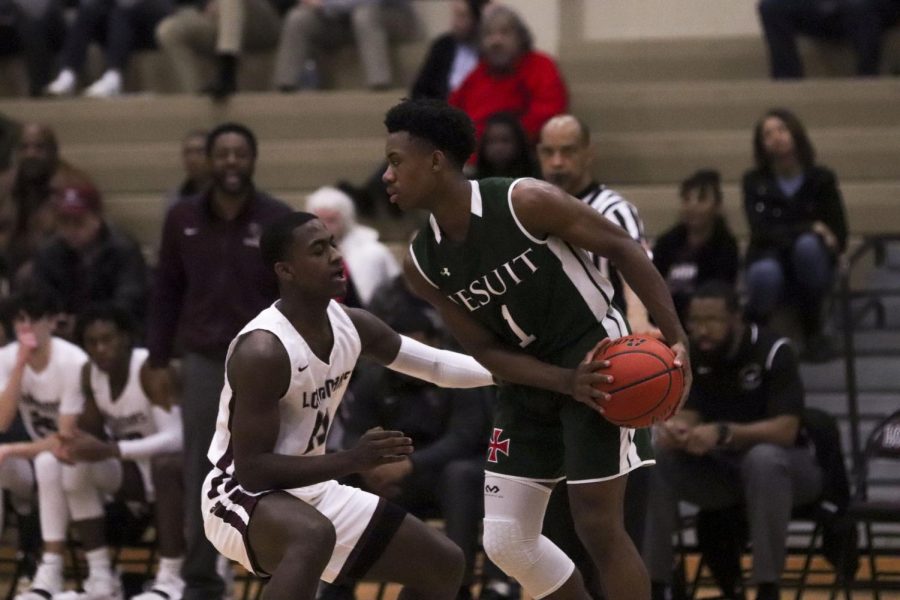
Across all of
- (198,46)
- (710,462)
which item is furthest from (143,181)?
(710,462)

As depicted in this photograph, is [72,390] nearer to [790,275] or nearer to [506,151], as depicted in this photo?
[506,151]

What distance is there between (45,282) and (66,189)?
1.90 feet

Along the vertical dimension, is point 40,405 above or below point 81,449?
above

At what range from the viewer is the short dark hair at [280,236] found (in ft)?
16.6

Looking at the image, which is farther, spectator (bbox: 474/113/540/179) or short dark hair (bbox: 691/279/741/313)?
spectator (bbox: 474/113/540/179)

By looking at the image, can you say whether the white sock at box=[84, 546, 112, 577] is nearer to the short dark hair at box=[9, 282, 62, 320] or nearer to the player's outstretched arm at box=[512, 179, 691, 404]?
the short dark hair at box=[9, 282, 62, 320]

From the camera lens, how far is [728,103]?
9.87 m

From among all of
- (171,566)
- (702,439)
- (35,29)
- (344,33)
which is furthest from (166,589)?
(35,29)

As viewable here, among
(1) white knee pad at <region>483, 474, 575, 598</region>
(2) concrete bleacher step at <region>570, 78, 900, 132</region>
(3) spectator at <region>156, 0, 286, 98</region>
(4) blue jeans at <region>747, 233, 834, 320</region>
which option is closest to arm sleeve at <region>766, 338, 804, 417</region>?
(4) blue jeans at <region>747, 233, 834, 320</region>

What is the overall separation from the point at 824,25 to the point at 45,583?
5.41 m

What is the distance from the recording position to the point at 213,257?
702 cm

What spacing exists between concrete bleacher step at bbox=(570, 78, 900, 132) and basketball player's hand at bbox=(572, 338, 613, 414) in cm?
514

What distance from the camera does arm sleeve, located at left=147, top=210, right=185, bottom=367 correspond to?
715 cm

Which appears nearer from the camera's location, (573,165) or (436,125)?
(436,125)
